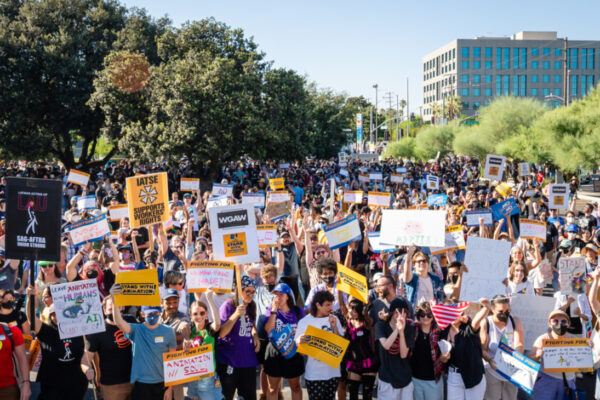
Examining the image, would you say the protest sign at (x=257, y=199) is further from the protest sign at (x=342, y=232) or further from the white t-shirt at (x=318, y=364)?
the white t-shirt at (x=318, y=364)

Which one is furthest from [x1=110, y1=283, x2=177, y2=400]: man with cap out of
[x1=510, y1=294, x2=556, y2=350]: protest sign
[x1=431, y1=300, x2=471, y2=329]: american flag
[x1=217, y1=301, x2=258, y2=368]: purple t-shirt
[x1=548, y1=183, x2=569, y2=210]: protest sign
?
[x1=548, y1=183, x2=569, y2=210]: protest sign

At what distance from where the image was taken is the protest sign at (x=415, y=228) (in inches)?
289

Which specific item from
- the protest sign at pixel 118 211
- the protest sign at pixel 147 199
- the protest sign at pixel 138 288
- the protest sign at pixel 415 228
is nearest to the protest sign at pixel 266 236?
the protest sign at pixel 147 199

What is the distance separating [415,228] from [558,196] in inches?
300

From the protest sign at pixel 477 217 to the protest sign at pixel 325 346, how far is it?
20.4ft

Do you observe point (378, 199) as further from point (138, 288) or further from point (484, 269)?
point (138, 288)

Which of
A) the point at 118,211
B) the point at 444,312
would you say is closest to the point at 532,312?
the point at 444,312

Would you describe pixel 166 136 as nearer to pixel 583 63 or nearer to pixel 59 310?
pixel 59 310

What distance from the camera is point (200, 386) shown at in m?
5.70

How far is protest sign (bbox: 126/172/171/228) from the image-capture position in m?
8.21

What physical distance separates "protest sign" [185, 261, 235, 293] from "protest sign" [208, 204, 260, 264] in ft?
2.36

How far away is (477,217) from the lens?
445 inches

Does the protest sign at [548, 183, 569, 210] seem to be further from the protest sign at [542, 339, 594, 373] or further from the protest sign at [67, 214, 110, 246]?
the protest sign at [67, 214, 110, 246]

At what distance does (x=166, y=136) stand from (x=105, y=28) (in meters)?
11.9
